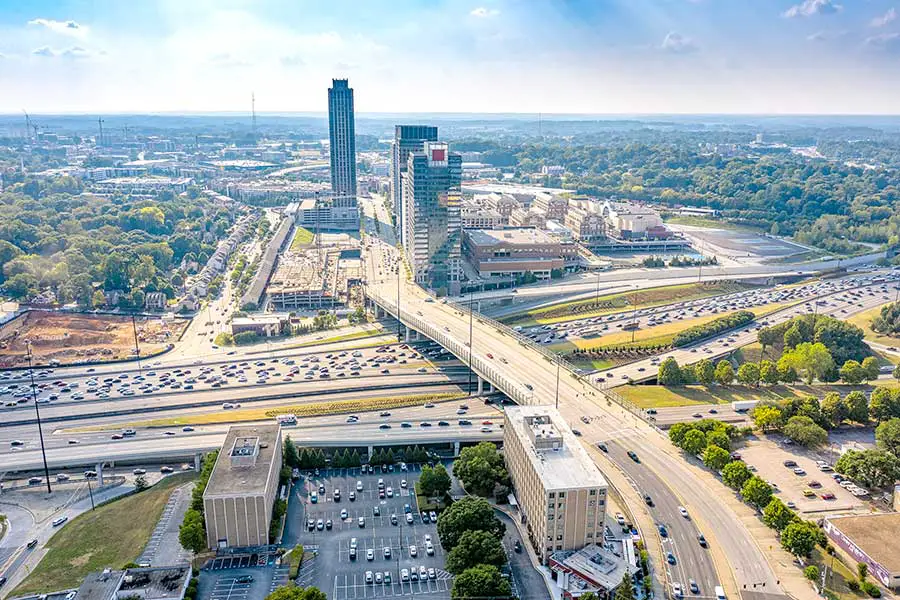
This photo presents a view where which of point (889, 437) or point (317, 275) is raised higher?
point (317, 275)

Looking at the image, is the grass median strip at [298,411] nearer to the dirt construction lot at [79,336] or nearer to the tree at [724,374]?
the dirt construction lot at [79,336]

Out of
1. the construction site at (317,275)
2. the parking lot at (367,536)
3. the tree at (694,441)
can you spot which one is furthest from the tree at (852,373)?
the construction site at (317,275)

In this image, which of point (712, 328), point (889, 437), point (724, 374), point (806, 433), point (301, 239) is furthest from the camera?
point (301, 239)

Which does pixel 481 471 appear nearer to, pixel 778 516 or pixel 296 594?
pixel 296 594

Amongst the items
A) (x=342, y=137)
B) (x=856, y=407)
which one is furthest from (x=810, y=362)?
(x=342, y=137)

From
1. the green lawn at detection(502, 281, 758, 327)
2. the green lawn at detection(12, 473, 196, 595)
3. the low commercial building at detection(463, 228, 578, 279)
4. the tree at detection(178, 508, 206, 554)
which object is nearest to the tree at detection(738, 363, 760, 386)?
the green lawn at detection(502, 281, 758, 327)

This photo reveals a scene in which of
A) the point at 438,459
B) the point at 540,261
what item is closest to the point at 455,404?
the point at 438,459
